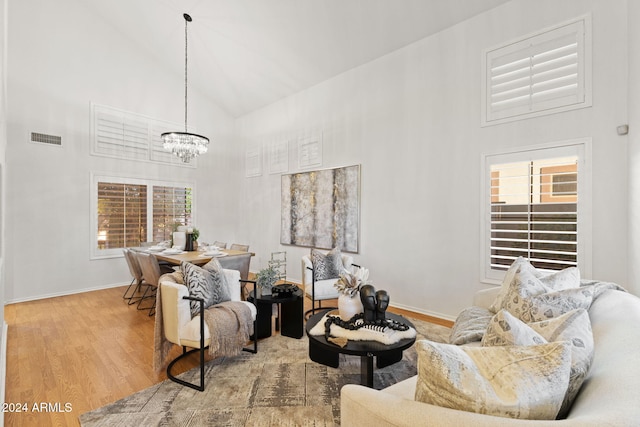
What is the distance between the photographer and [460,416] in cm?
85

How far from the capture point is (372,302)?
2.33m

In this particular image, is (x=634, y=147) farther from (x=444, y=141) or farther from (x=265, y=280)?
(x=265, y=280)

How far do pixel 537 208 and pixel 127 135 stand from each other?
6.68 meters

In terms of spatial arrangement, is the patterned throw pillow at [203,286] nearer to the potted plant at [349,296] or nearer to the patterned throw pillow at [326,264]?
the potted plant at [349,296]

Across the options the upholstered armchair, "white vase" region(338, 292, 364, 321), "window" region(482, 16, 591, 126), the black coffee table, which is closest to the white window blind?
the upholstered armchair

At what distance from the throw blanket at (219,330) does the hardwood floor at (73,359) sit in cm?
24

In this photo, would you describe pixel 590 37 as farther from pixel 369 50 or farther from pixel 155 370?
pixel 155 370

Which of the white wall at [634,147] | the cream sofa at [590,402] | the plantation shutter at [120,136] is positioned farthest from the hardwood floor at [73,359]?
the plantation shutter at [120,136]

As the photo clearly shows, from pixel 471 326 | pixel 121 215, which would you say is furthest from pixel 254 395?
pixel 121 215

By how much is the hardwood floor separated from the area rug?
234 mm

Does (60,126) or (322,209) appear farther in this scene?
(322,209)

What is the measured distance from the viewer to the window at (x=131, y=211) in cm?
570

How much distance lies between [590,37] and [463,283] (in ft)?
9.15

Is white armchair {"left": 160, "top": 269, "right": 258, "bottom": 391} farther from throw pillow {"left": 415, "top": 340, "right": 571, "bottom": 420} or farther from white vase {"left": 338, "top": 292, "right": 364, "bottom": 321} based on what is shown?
throw pillow {"left": 415, "top": 340, "right": 571, "bottom": 420}
